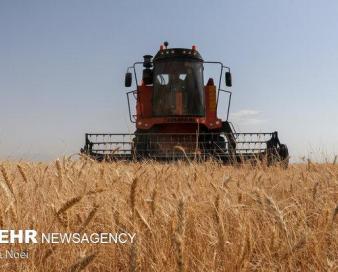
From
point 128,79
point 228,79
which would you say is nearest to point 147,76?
point 128,79

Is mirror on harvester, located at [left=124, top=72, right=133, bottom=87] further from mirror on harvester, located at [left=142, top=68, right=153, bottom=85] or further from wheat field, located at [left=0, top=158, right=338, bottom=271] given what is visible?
wheat field, located at [left=0, top=158, right=338, bottom=271]

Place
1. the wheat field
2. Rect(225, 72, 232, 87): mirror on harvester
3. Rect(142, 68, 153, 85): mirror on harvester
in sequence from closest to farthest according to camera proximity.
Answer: the wheat field
Rect(225, 72, 232, 87): mirror on harvester
Rect(142, 68, 153, 85): mirror on harvester

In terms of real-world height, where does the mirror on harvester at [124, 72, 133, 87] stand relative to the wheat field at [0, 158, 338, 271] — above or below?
above

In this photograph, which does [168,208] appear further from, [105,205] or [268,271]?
[268,271]

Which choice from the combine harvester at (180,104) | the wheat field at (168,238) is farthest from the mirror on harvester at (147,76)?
the wheat field at (168,238)

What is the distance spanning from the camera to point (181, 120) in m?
8.87

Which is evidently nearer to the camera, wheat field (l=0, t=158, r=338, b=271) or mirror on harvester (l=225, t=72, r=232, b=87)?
wheat field (l=0, t=158, r=338, b=271)

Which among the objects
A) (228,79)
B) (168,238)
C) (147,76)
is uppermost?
(147,76)

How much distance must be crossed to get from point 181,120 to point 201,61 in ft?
4.87

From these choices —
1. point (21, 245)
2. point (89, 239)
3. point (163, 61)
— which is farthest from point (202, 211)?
point (163, 61)

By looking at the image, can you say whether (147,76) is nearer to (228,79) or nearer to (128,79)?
(128,79)

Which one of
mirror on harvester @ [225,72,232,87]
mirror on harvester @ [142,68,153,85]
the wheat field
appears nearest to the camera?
the wheat field

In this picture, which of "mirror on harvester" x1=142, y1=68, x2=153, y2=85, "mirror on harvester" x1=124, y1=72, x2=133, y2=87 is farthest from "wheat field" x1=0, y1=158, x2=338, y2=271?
"mirror on harvester" x1=142, y1=68, x2=153, y2=85

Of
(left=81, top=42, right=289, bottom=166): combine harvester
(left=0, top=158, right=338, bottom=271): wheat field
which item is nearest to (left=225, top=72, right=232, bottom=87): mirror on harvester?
(left=81, top=42, right=289, bottom=166): combine harvester
